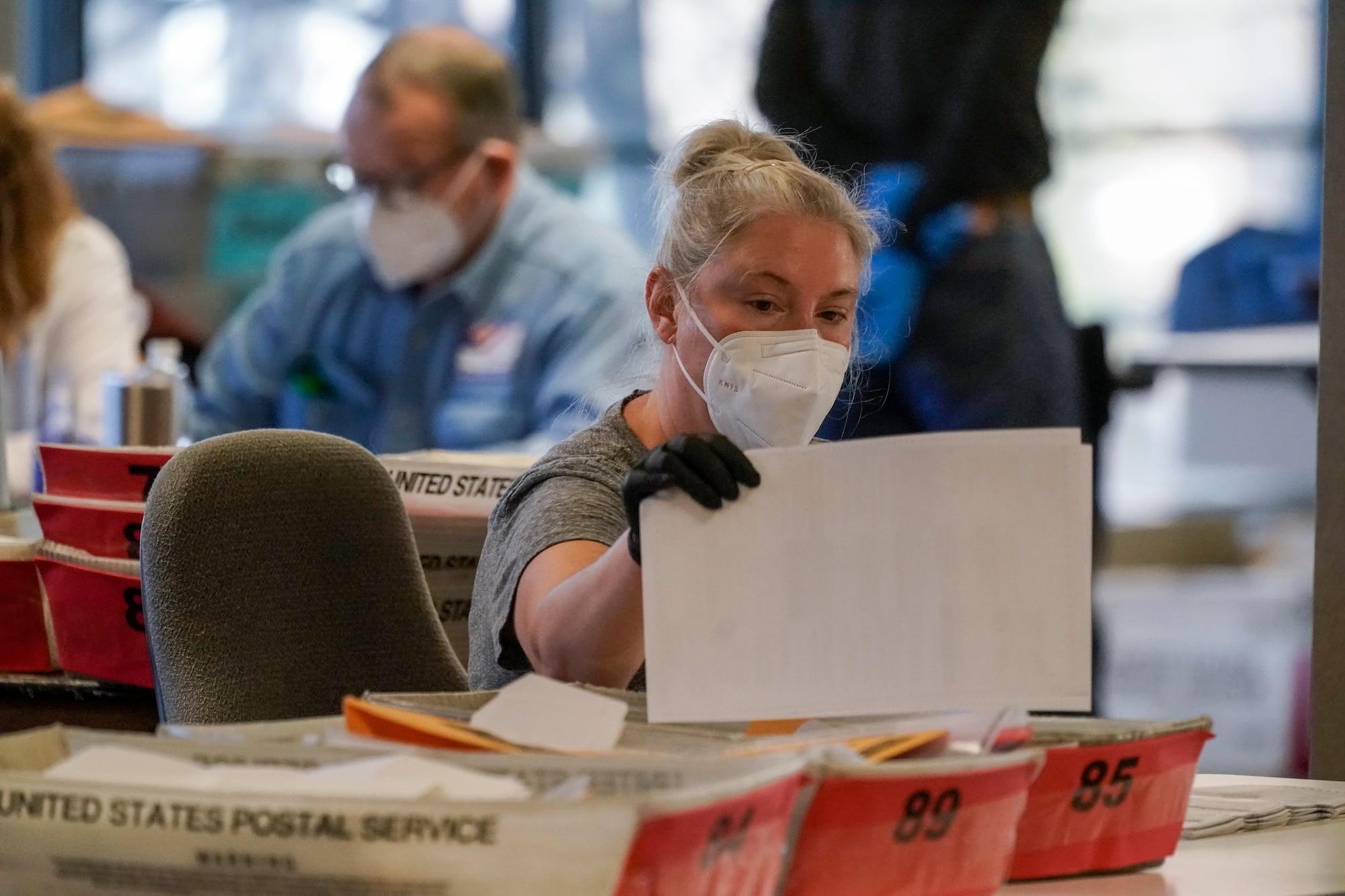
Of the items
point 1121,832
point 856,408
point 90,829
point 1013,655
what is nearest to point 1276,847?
point 1121,832

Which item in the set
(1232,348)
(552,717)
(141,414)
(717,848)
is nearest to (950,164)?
(141,414)

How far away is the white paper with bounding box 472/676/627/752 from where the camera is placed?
904mm

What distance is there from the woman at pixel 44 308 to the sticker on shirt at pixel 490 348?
2.32 feet

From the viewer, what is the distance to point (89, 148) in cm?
459

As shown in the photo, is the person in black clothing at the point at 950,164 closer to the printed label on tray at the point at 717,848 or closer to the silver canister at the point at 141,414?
the silver canister at the point at 141,414

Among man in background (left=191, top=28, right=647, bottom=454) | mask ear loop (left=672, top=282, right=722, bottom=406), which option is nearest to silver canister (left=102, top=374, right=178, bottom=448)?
man in background (left=191, top=28, right=647, bottom=454)

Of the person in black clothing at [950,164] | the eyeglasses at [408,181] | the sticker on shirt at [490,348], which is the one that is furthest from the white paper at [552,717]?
the eyeglasses at [408,181]

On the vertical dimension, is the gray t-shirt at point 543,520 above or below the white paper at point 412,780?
below

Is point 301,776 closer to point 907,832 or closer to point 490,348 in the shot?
point 907,832

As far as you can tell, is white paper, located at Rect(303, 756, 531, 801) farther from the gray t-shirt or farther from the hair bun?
the hair bun

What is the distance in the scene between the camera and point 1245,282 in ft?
20.4

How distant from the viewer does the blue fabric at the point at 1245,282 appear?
6.13m

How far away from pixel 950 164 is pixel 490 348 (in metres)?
1.06

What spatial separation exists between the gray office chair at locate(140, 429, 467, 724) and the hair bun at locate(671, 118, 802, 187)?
0.42m
